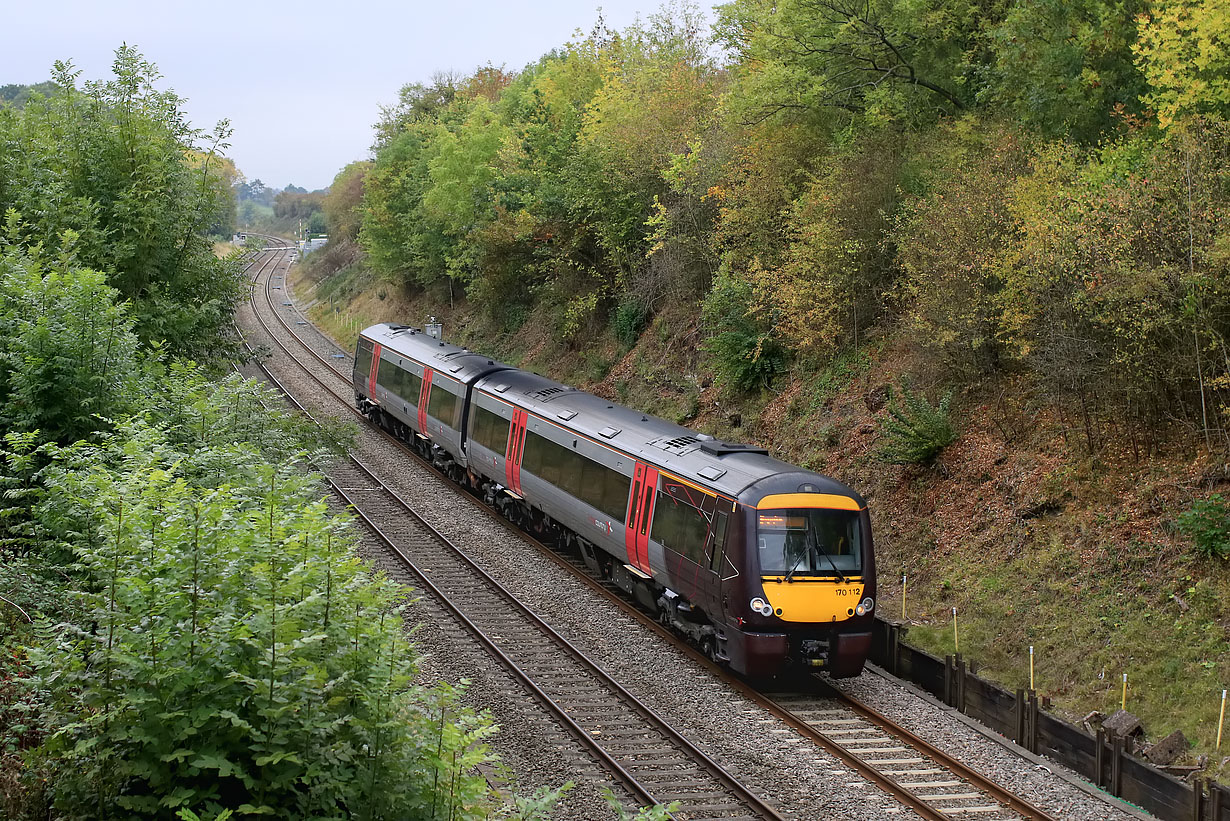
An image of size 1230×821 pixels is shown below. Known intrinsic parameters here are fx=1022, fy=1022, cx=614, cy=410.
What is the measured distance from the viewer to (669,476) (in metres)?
14.6

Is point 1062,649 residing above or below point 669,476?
below

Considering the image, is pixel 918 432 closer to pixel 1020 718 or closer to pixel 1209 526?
pixel 1209 526

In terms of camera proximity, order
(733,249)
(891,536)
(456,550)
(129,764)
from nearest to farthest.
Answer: (129,764)
(891,536)
(456,550)
(733,249)

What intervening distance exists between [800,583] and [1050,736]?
10.6 ft

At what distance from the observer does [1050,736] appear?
11.3 meters

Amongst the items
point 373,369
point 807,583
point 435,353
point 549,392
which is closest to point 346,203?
point 373,369

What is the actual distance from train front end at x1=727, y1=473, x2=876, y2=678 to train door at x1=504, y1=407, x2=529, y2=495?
7.57m

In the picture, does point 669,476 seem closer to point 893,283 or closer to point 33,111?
point 893,283

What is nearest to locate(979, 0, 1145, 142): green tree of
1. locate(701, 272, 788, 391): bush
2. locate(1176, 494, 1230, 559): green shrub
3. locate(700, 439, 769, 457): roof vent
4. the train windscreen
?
locate(1176, 494, 1230, 559): green shrub

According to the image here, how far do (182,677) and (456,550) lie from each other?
1309 centimetres

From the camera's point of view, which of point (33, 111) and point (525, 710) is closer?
point (525, 710)

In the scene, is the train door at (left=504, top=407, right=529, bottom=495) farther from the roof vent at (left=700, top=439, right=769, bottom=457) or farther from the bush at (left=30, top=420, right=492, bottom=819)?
the bush at (left=30, top=420, right=492, bottom=819)

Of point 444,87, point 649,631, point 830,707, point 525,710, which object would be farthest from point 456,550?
point 444,87

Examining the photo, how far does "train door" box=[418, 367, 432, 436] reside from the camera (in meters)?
25.3
